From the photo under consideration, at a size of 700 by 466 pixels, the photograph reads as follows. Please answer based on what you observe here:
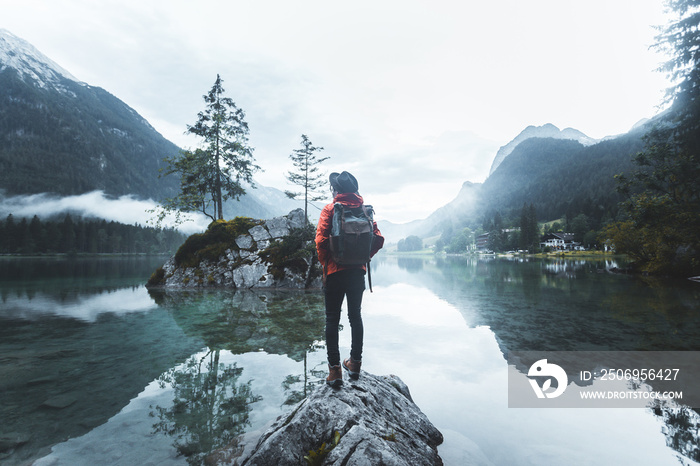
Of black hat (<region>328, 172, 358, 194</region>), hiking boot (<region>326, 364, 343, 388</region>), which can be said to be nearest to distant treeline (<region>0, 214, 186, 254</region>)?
black hat (<region>328, 172, 358, 194</region>)

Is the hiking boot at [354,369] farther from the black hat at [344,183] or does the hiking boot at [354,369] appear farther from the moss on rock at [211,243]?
the moss on rock at [211,243]

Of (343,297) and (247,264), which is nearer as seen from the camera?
(343,297)

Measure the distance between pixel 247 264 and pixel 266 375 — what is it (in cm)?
1931

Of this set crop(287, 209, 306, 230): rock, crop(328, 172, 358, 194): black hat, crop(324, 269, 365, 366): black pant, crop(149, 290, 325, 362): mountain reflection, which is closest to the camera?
crop(324, 269, 365, 366): black pant

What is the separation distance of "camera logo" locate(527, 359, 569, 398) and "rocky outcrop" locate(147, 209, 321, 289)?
725 inches

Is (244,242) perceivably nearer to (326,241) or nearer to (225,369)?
(225,369)

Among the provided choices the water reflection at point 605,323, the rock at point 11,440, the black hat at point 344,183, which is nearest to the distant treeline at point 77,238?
the water reflection at point 605,323

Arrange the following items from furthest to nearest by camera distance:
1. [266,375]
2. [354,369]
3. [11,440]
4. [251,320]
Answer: [251,320], [266,375], [354,369], [11,440]

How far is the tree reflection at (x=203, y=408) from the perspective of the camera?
15.9ft

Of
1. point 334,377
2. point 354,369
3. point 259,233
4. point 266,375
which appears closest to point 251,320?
point 266,375

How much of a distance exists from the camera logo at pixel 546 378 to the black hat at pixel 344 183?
20.5ft

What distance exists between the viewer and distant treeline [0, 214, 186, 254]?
97875mm

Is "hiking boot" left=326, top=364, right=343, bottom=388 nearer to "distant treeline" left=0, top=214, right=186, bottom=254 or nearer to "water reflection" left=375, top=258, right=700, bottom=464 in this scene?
"water reflection" left=375, top=258, right=700, bottom=464

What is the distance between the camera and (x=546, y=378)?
768 cm
